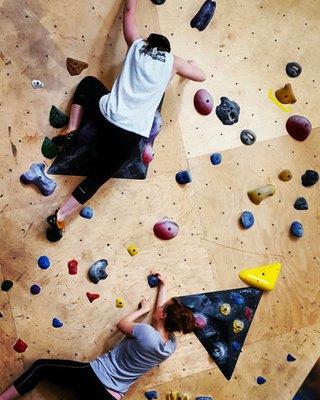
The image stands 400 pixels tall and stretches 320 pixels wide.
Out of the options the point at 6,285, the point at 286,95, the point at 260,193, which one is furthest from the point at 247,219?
the point at 6,285

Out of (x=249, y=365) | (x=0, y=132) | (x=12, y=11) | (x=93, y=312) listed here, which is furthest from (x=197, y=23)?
(x=249, y=365)

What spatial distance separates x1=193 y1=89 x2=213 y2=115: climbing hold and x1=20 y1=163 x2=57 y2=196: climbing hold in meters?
0.71

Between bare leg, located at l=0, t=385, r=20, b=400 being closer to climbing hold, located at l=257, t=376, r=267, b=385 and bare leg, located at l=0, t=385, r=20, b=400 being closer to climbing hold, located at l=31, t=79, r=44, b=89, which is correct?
climbing hold, located at l=257, t=376, r=267, b=385

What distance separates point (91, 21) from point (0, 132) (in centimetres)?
61

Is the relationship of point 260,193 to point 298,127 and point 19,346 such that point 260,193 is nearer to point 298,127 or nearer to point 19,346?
point 298,127

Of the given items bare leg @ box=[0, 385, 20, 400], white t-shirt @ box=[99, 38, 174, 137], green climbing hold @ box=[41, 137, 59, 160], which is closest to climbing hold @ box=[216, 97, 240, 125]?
white t-shirt @ box=[99, 38, 174, 137]

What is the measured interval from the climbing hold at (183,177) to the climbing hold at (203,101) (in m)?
0.28

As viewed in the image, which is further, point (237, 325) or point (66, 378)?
point (237, 325)

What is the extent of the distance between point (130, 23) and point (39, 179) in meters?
0.74

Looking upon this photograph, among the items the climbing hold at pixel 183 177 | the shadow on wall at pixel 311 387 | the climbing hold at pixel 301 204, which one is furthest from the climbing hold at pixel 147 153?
the shadow on wall at pixel 311 387

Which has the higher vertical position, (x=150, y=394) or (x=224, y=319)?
(x=224, y=319)

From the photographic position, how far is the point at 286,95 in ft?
8.51

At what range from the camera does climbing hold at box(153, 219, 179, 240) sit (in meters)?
2.51

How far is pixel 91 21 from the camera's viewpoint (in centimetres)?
247
